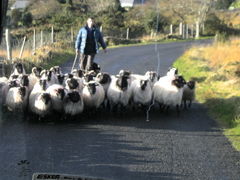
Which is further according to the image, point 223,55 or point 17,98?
point 223,55

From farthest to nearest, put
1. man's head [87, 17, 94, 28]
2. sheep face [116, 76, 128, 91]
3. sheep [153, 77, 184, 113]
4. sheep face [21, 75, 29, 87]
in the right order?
man's head [87, 17, 94, 28] < sheep [153, 77, 184, 113] < sheep face [116, 76, 128, 91] < sheep face [21, 75, 29, 87]

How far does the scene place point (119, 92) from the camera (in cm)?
1164

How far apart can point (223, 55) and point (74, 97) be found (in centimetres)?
1398

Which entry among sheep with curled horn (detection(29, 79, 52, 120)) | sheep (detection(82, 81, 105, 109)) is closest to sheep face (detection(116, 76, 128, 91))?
sheep (detection(82, 81, 105, 109))

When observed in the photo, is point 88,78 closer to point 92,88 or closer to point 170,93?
point 92,88

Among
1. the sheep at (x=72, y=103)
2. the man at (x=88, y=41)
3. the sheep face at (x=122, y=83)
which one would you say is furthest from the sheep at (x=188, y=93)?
the sheep at (x=72, y=103)

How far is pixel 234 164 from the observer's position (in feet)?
25.4

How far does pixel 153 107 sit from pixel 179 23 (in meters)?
36.7

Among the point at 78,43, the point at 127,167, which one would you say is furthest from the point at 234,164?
the point at 78,43

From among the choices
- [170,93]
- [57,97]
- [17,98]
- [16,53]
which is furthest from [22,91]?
[16,53]

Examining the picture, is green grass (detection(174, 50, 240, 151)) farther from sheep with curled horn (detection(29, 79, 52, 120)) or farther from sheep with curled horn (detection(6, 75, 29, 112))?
sheep with curled horn (detection(6, 75, 29, 112))

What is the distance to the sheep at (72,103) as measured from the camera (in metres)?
10.5

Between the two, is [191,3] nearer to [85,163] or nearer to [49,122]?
[49,122]

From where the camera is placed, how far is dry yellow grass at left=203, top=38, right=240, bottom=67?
2121 cm
